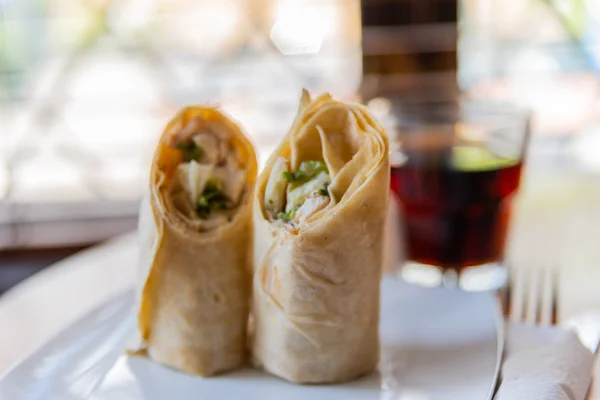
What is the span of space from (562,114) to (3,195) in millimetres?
2556

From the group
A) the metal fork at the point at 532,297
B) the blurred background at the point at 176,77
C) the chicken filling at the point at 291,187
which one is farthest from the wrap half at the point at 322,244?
the blurred background at the point at 176,77

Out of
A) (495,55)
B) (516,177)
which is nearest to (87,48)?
(495,55)

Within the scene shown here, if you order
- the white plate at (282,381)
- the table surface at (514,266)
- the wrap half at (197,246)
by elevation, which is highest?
the wrap half at (197,246)

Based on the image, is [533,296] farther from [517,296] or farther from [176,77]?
[176,77]

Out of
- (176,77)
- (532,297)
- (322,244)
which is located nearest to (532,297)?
(532,297)

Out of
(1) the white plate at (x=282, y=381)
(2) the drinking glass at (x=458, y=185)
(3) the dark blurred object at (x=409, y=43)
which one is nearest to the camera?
(1) the white plate at (x=282, y=381)

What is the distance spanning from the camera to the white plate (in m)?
1.02

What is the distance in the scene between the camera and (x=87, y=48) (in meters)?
3.57

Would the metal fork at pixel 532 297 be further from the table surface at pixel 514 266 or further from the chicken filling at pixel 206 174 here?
the chicken filling at pixel 206 174

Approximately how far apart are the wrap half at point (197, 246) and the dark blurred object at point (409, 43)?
4.88 feet

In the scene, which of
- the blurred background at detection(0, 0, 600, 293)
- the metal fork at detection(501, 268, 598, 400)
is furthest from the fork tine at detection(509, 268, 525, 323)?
the blurred background at detection(0, 0, 600, 293)

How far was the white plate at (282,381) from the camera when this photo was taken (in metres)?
1.02

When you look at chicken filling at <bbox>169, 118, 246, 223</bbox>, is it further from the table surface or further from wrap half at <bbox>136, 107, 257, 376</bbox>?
the table surface

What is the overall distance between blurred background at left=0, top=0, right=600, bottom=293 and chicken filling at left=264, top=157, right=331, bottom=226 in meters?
1.92
